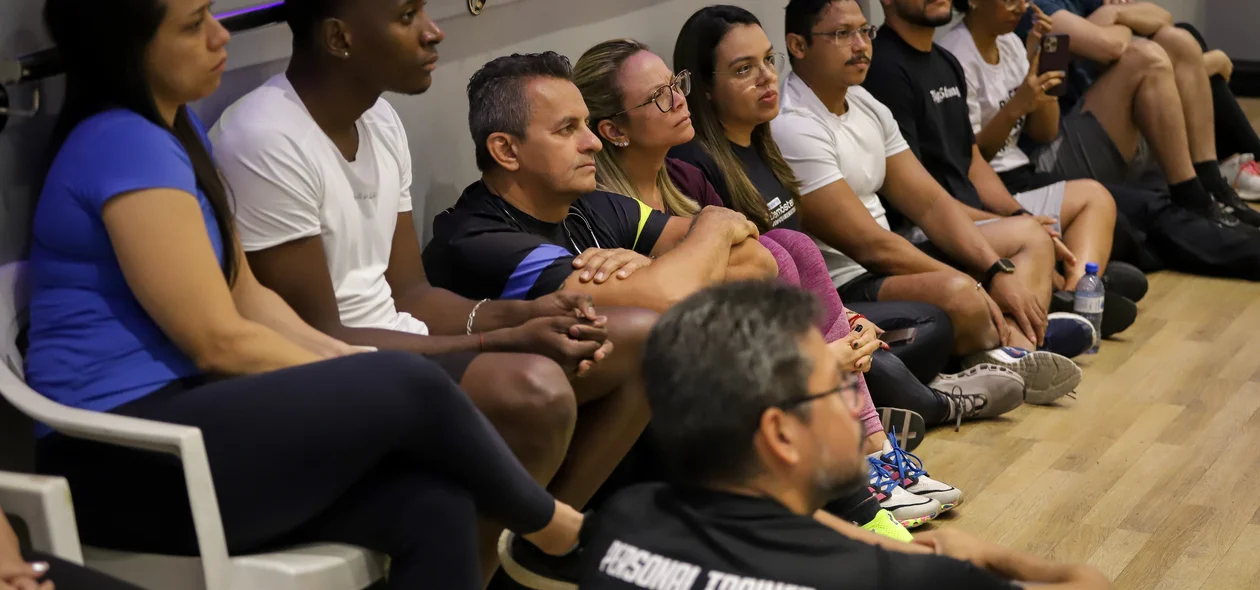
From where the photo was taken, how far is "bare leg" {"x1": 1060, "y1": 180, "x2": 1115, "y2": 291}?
4254 millimetres

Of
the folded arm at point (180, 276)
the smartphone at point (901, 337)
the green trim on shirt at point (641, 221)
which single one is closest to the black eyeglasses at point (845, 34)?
the smartphone at point (901, 337)

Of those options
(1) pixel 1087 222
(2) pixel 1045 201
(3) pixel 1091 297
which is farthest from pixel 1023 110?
(3) pixel 1091 297

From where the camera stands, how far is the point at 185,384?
198cm

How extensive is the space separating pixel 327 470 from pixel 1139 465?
6.68 ft

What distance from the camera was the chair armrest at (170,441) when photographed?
5.70 ft

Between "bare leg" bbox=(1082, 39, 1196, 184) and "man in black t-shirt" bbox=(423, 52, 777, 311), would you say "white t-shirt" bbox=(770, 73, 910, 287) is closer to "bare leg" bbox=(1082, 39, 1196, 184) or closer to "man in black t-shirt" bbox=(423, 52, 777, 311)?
"man in black t-shirt" bbox=(423, 52, 777, 311)

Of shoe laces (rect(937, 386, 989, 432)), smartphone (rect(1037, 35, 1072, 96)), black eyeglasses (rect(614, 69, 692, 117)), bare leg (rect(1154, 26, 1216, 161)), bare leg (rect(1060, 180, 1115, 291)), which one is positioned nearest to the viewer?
black eyeglasses (rect(614, 69, 692, 117))

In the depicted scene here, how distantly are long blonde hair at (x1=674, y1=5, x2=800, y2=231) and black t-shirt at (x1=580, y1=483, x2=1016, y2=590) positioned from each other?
194 cm

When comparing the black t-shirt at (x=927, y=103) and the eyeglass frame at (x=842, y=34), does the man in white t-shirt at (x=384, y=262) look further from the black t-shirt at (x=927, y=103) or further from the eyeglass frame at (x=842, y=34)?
the black t-shirt at (x=927, y=103)

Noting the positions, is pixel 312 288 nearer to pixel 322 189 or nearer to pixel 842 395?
pixel 322 189

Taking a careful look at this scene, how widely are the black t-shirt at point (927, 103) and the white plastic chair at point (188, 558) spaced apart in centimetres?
263

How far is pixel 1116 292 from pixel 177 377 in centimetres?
319

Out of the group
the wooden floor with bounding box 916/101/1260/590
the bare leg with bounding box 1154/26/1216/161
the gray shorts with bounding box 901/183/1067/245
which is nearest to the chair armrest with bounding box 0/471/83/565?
the wooden floor with bounding box 916/101/1260/590

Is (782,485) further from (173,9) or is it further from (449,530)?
(173,9)
